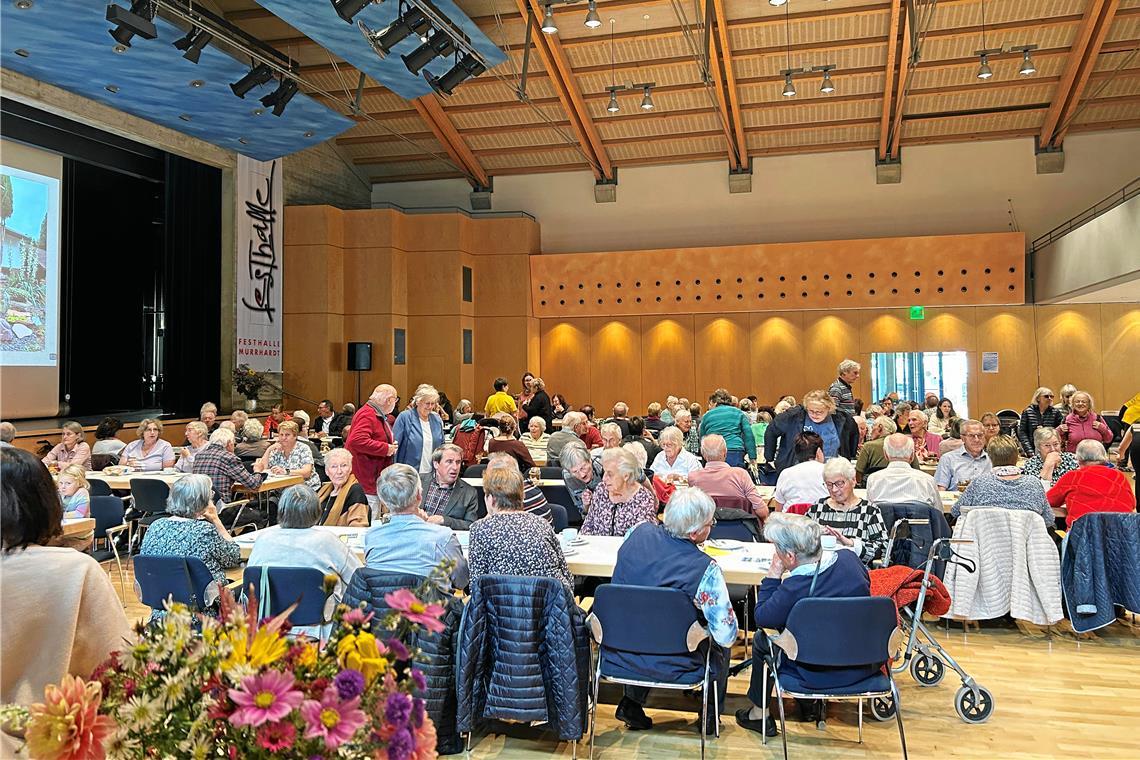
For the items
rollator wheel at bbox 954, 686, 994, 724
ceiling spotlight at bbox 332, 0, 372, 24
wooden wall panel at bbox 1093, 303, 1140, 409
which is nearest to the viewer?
rollator wheel at bbox 954, 686, 994, 724

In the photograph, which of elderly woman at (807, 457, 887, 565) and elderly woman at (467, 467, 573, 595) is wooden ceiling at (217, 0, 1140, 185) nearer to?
elderly woman at (807, 457, 887, 565)

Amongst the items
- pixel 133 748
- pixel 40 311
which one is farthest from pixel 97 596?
pixel 40 311

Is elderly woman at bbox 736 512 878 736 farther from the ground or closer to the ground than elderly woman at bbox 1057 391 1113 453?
closer to the ground

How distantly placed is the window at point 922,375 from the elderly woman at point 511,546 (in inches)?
505

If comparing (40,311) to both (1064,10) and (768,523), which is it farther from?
(1064,10)

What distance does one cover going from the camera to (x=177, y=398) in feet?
43.3

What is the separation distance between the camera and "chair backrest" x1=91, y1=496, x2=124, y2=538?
571 cm

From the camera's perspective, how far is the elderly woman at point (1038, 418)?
30.5ft

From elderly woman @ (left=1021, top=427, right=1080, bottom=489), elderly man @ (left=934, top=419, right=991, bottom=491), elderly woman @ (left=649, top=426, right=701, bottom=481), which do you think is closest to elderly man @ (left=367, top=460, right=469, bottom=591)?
elderly woman @ (left=649, top=426, right=701, bottom=481)

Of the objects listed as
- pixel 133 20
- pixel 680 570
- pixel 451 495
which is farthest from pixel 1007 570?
pixel 133 20

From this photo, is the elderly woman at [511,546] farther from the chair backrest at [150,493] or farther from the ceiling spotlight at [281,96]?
the ceiling spotlight at [281,96]

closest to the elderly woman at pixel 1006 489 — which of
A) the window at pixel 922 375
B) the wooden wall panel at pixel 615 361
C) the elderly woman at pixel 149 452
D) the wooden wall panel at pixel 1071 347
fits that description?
the elderly woman at pixel 149 452

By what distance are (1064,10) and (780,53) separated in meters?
3.83

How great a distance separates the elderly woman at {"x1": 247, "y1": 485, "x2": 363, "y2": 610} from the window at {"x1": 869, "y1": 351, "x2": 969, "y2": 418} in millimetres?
13089
